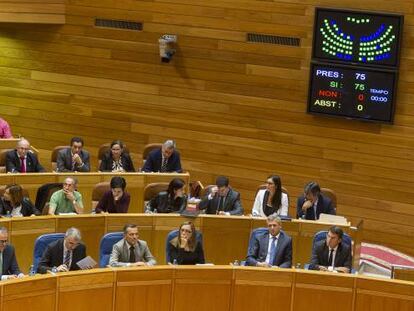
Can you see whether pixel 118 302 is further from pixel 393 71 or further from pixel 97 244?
pixel 393 71

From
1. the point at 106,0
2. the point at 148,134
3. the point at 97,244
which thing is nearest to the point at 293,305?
the point at 97,244

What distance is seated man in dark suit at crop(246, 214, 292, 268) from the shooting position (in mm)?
10438

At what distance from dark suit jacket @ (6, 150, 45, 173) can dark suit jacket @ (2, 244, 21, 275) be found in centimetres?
364

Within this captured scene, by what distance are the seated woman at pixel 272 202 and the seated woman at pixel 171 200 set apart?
0.86 metres

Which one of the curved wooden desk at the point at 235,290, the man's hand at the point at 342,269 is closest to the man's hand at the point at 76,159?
the curved wooden desk at the point at 235,290

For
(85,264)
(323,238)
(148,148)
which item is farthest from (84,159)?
(85,264)

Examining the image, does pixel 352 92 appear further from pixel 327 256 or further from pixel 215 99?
pixel 327 256

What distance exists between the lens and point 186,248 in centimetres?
1017

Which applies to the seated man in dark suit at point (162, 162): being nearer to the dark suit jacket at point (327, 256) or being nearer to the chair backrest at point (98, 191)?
the chair backrest at point (98, 191)

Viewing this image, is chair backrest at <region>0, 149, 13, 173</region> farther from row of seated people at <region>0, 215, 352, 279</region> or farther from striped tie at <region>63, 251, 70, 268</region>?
striped tie at <region>63, 251, 70, 268</region>

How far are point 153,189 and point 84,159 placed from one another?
1.54 m

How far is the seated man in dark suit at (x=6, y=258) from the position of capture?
938 cm

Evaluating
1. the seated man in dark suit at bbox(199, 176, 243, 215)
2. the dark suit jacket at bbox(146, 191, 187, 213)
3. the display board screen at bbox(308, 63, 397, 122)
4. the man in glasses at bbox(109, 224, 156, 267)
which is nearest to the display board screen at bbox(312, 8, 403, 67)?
the display board screen at bbox(308, 63, 397, 122)

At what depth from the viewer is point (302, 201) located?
39.8 feet
